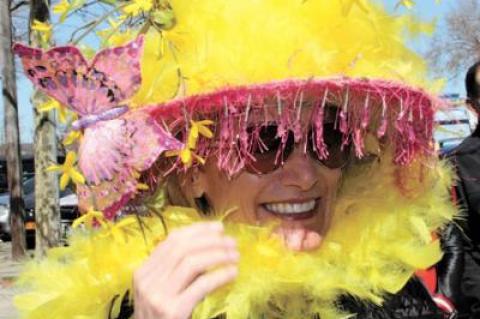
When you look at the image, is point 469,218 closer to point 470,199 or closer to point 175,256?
point 470,199

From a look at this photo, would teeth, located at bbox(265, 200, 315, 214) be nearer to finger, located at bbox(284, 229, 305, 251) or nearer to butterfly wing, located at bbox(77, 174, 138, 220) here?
finger, located at bbox(284, 229, 305, 251)

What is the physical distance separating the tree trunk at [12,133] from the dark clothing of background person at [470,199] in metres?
7.99

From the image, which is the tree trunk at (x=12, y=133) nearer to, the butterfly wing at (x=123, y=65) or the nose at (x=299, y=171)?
the nose at (x=299, y=171)

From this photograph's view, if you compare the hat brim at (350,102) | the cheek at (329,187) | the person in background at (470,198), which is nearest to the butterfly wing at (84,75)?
the hat brim at (350,102)

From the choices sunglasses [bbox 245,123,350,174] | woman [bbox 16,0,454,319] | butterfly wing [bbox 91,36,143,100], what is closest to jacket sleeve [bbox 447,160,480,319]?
woman [bbox 16,0,454,319]

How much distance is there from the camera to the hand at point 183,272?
3.91ft

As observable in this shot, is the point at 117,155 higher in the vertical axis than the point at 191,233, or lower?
higher

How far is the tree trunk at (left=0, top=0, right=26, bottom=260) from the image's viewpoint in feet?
31.8

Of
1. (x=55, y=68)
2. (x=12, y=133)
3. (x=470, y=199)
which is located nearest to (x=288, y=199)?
(x=55, y=68)

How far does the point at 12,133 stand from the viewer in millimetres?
10805

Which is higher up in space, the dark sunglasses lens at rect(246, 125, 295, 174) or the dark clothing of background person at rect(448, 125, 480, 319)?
the dark sunglasses lens at rect(246, 125, 295, 174)

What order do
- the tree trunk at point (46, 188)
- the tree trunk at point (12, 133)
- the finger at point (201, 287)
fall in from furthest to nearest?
the tree trunk at point (12, 133) < the tree trunk at point (46, 188) < the finger at point (201, 287)

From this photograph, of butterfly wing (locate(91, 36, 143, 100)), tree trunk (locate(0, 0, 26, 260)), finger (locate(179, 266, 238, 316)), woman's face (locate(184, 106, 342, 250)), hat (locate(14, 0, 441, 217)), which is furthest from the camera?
tree trunk (locate(0, 0, 26, 260))

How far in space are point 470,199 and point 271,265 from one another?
4.32 ft
